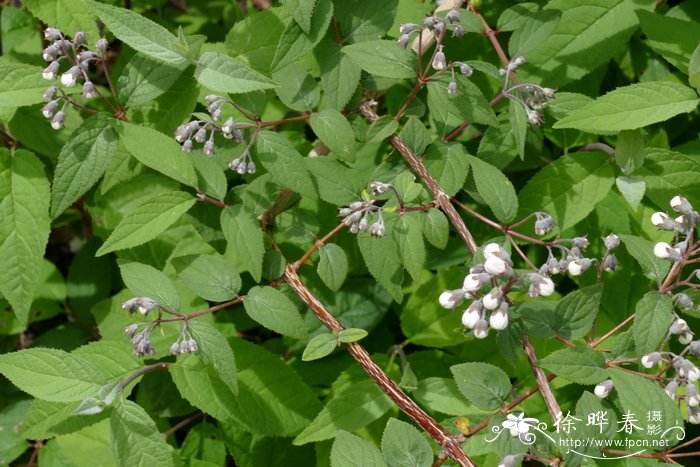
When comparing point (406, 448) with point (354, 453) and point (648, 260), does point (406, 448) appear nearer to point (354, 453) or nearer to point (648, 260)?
point (354, 453)

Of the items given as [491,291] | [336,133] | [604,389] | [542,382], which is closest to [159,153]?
[336,133]

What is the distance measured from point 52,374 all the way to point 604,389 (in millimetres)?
1765

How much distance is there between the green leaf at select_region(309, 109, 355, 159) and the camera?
251 cm

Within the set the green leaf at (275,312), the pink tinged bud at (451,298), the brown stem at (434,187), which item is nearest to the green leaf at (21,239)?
Result: the green leaf at (275,312)

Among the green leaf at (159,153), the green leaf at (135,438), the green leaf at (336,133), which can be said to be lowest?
the green leaf at (135,438)

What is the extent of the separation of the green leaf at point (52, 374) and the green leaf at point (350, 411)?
74 centimetres

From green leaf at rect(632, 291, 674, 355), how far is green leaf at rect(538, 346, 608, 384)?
0.44ft

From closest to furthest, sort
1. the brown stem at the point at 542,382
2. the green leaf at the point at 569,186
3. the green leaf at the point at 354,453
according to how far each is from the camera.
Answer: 1. the green leaf at the point at 354,453
2. the brown stem at the point at 542,382
3. the green leaf at the point at 569,186

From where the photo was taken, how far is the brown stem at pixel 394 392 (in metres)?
2.26

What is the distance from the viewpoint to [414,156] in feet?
8.61

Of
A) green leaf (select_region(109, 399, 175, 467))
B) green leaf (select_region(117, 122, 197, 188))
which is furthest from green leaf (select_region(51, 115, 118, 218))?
green leaf (select_region(109, 399, 175, 467))

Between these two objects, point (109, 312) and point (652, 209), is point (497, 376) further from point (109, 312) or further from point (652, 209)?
point (109, 312)

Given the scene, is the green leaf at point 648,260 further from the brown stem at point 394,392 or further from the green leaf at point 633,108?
the brown stem at point 394,392

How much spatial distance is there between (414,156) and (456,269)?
1.85 feet
